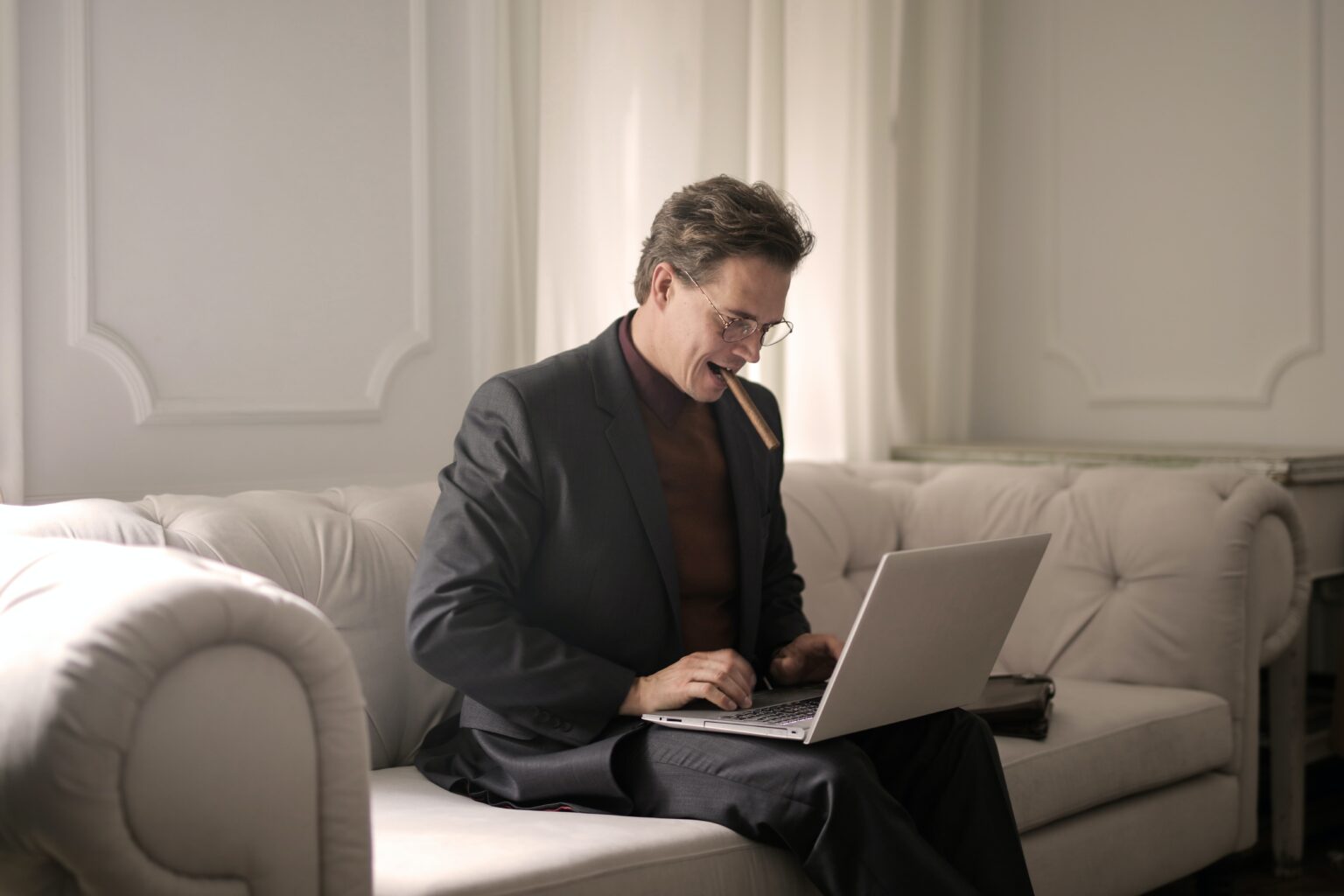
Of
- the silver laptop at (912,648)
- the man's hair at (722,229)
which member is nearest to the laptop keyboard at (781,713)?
the silver laptop at (912,648)

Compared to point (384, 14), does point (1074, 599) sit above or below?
below

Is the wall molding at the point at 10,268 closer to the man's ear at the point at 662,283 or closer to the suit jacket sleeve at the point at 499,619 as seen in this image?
the suit jacket sleeve at the point at 499,619

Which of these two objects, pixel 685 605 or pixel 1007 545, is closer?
pixel 1007 545

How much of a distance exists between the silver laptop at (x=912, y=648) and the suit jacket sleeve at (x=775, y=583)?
0.92 ft

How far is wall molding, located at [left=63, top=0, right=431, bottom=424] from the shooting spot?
1.94 meters

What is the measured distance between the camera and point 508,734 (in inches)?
64.2

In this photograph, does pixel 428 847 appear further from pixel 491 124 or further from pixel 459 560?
pixel 491 124

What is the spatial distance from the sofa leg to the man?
4.10 ft

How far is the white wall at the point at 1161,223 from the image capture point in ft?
9.88

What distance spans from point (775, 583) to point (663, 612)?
0.37 m

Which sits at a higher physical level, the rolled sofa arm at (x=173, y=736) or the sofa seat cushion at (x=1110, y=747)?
the rolled sofa arm at (x=173, y=736)

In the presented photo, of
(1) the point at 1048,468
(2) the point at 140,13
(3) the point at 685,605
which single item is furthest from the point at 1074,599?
(2) the point at 140,13

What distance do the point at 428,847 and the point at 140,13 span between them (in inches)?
54.3

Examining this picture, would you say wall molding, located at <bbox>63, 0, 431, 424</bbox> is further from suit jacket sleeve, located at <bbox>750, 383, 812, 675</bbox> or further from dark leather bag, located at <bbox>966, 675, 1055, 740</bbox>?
dark leather bag, located at <bbox>966, 675, 1055, 740</bbox>
